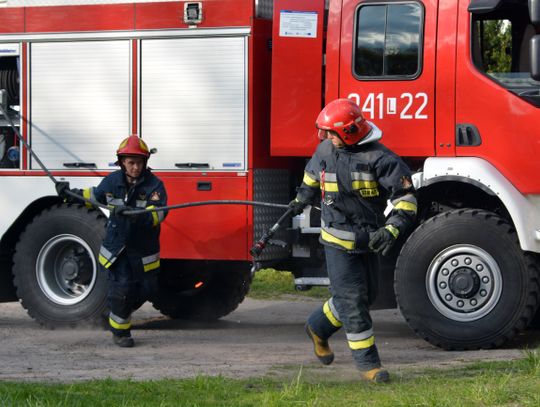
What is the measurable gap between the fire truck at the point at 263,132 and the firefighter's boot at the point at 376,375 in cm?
144

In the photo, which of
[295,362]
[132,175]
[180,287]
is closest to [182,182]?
[132,175]

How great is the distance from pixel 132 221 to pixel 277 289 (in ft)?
14.8

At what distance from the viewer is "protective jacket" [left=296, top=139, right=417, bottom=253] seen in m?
7.13

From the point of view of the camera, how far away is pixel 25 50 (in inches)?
387

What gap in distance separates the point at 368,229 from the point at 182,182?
2475mm

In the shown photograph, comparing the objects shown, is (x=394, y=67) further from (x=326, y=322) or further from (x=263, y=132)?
(x=326, y=322)

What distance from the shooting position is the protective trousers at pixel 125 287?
8.85 meters

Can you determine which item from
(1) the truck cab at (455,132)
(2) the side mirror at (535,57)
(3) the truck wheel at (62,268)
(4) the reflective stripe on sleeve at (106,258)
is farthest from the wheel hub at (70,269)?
(2) the side mirror at (535,57)

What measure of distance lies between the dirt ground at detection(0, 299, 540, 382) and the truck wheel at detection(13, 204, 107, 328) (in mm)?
191

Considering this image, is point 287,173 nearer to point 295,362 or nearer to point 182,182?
point 182,182

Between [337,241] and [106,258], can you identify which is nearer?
[337,241]

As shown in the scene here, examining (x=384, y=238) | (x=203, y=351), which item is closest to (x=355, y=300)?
(x=384, y=238)

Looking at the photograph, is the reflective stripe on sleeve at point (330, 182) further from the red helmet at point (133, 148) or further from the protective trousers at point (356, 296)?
the red helmet at point (133, 148)

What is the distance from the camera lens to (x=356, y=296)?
7.18 metres
